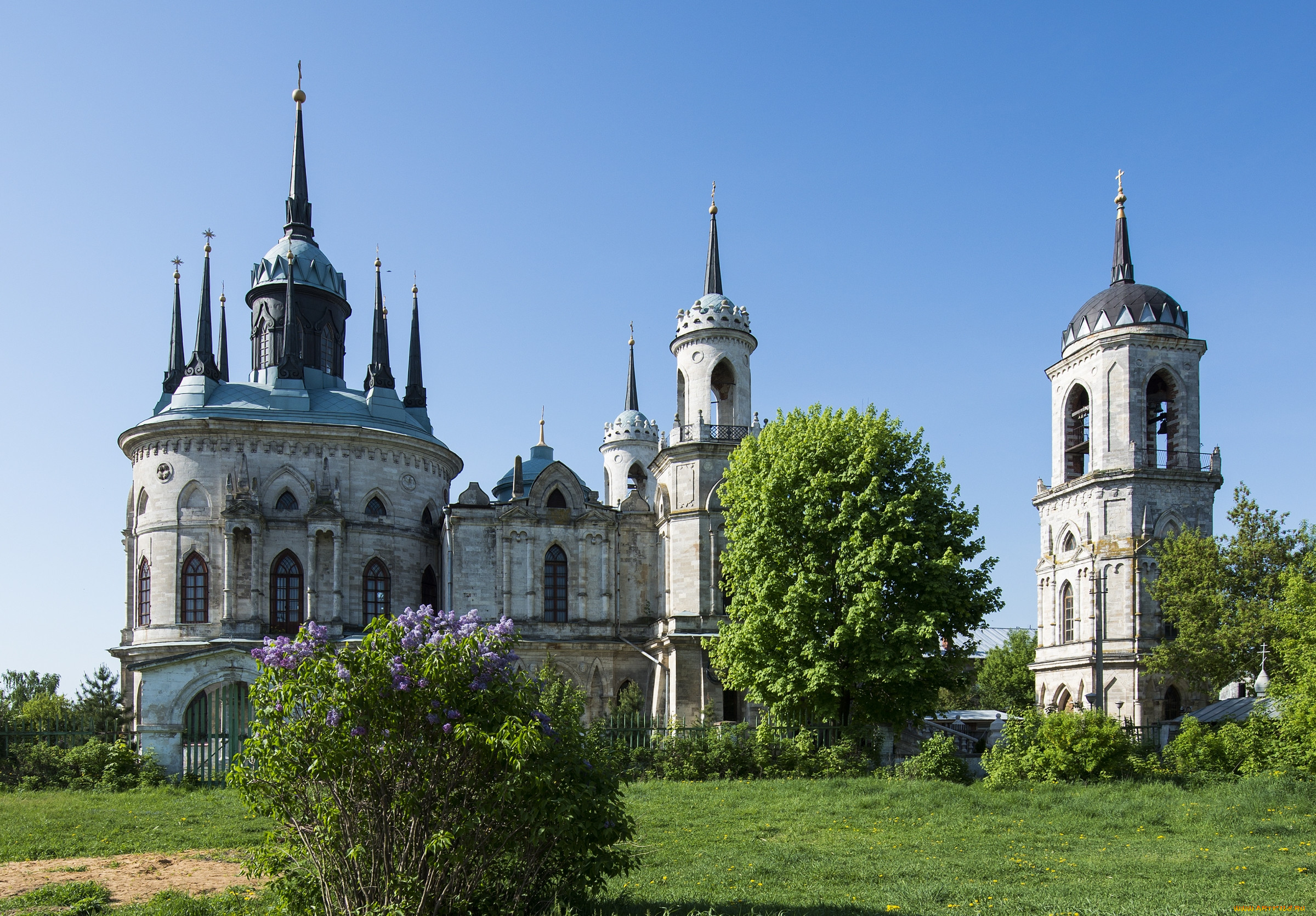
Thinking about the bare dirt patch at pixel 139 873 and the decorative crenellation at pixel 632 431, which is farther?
the decorative crenellation at pixel 632 431

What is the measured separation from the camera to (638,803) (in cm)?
1875

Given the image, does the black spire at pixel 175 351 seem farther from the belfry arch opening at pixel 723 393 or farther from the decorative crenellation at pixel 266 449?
the belfry arch opening at pixel 723 393

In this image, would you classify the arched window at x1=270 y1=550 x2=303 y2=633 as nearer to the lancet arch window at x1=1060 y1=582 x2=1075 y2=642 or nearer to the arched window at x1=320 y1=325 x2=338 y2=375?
the arched window at x1=320 y1=325 x2=338 y2=375

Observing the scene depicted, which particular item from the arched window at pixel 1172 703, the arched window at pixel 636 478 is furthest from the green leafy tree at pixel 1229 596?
the arched window at pixel 636 478

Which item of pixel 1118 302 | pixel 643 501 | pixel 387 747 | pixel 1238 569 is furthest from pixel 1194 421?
pixel 387 747

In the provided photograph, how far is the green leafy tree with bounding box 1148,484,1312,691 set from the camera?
28.9 metres

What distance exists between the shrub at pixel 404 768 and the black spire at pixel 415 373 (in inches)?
1287

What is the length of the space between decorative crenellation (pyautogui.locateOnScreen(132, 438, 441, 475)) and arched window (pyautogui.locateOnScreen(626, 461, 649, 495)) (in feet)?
68.1

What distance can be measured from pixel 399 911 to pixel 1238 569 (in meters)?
28.9

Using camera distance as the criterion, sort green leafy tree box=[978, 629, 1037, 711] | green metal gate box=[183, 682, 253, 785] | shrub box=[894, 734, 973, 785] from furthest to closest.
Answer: green leafy tree box=[978, 629, 1037, 711], green metal gate box=[183, 682, 253, 785], shrub box=[894, 734, 973, 785]

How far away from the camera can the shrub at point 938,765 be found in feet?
71.2

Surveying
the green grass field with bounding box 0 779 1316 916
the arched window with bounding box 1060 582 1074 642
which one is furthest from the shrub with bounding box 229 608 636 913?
the arched window with bounding box 1060 582 1074 642

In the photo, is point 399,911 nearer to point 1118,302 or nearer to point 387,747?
point 387,747

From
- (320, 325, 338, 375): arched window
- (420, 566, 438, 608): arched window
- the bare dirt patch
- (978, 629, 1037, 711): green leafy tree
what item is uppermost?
(320, 325, 338, 375): arched window
